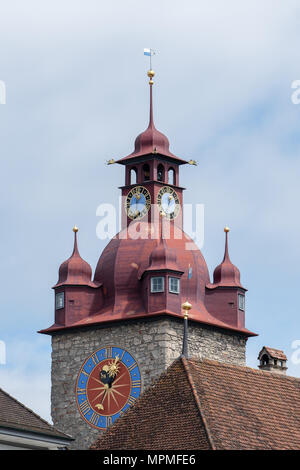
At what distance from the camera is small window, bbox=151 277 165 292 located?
77250 mm

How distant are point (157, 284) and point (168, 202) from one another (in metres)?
4.81

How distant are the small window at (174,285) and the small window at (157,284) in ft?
0.88

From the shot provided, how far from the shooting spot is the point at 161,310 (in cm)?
Result: 7688

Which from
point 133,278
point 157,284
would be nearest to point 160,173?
point 133,278

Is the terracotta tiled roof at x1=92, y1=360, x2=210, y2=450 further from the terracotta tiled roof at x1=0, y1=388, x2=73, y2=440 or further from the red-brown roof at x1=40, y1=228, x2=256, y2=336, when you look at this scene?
the red-brown roof at x1=40, y1=228, x2=256, y2=336

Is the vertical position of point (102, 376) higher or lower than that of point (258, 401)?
higher

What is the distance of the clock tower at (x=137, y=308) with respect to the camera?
7694 cm

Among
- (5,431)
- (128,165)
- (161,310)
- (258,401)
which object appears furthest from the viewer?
(128,165)

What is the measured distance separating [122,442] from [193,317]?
2331cm

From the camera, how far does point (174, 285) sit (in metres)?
77.5

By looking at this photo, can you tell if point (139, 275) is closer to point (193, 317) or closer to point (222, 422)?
point (193, 317)

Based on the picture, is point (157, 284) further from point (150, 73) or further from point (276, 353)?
point (150, 73)

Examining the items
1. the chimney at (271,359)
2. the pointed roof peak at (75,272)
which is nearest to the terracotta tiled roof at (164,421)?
the chimney at (271,359)

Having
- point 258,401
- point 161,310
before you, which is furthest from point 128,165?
point 258,401
